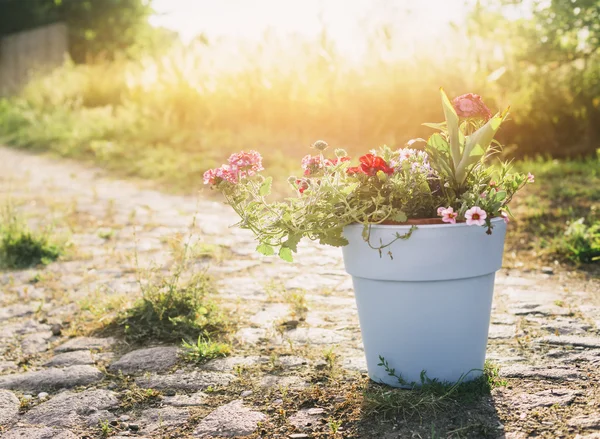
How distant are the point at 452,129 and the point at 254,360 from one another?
1.12 meters

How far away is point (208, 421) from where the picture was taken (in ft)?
6.88

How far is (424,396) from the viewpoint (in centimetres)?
207

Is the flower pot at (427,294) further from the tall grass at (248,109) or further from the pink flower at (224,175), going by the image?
the tall grass at (248,109)

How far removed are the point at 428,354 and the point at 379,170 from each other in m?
0.59

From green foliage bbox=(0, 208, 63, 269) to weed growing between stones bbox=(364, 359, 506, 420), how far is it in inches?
105

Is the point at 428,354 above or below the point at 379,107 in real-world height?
below

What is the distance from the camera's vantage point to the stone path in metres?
2.05

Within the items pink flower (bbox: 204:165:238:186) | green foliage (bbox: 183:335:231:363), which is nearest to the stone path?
green foliage (bbox: 183:335:231:363)

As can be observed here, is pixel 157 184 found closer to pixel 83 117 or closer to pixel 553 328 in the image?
pixel 83 117

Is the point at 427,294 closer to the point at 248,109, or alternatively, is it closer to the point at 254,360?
the point at 254,360

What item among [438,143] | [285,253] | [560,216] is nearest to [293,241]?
[285,253]

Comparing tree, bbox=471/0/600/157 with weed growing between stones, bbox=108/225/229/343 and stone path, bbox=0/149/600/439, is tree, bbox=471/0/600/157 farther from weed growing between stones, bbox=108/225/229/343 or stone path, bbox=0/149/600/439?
weed growing between stones, bbox=108/225/229/343

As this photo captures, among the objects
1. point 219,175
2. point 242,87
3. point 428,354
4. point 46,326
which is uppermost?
point 242,87

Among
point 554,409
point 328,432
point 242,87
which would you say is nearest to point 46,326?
point 328,432
